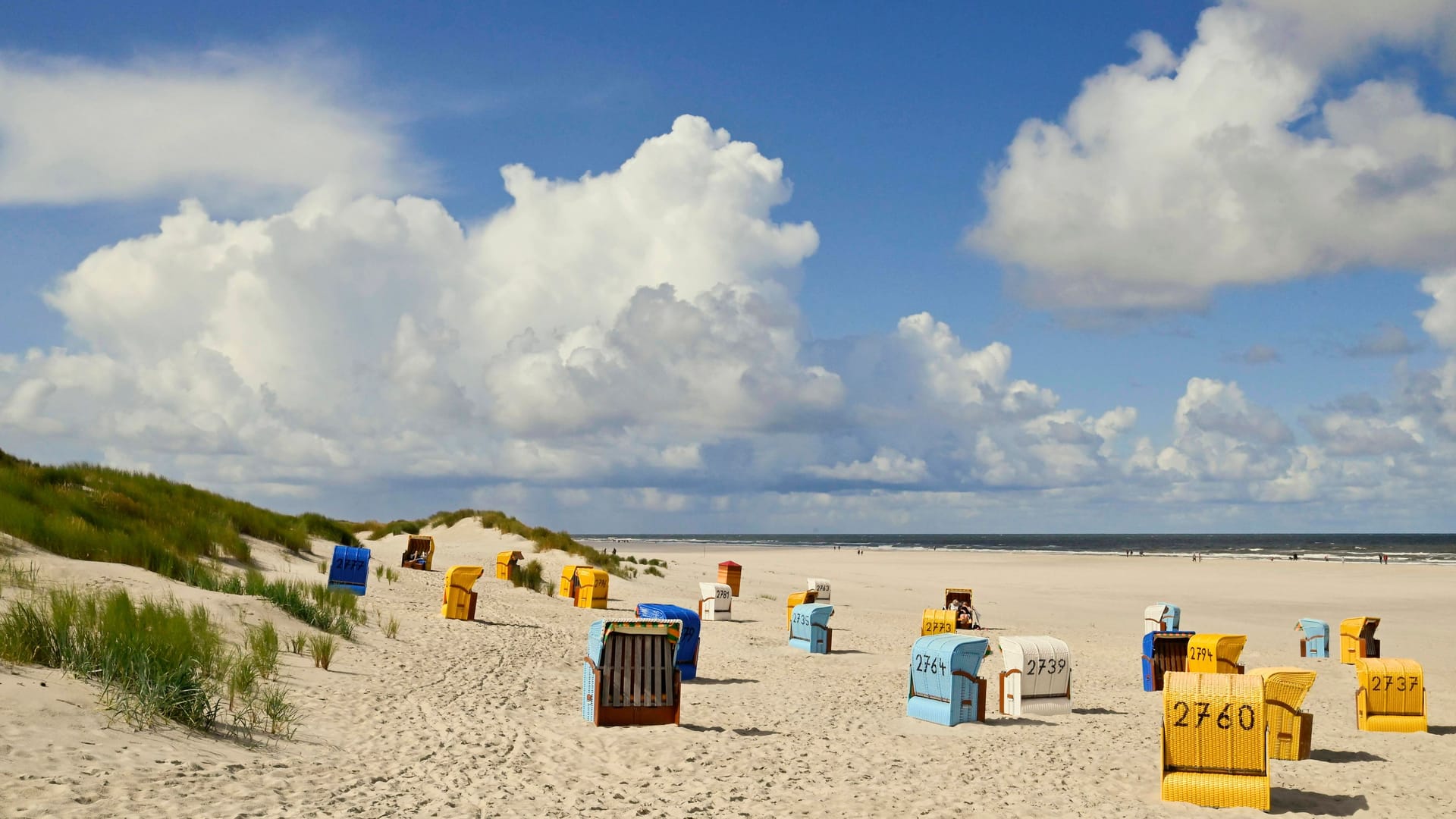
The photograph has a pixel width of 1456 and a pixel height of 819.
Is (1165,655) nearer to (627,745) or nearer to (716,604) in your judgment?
(627,745)

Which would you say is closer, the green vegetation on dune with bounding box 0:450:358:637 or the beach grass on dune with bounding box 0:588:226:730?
the beach grass on dune with bounding box 0:588:226:730

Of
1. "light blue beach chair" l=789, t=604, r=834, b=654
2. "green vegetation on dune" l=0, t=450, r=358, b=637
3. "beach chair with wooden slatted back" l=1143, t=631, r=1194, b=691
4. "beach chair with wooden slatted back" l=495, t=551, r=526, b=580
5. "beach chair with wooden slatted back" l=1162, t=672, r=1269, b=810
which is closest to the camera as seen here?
"beach chair with wooden slatted back" l=1162, t=672, r=1269, b=810

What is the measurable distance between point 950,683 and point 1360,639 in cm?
1138

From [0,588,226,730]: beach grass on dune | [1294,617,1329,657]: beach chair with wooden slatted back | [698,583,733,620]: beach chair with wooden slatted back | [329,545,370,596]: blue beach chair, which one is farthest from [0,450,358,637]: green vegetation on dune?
[1294,617,1329,657]: beach chair with wooden slatted back

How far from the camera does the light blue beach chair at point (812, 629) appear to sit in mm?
20250

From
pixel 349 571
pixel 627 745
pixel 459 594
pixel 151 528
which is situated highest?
pixel 151 528

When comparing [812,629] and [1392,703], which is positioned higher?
[1392,703]

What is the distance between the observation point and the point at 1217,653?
15.0m

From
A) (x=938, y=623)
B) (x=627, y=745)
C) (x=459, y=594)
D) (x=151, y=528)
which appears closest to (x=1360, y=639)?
(x=938, y=623)

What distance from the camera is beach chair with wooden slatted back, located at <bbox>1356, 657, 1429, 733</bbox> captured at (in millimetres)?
12883

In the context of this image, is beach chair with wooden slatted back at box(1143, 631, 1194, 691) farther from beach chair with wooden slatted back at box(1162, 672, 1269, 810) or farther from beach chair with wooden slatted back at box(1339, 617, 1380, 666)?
beach chair with wooden slatted back at box(1162, 672, 1269, 810)

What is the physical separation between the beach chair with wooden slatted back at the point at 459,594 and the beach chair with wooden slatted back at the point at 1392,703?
606 inches

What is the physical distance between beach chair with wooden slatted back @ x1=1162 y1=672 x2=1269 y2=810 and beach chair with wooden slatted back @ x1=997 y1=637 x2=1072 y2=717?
413 centimetres

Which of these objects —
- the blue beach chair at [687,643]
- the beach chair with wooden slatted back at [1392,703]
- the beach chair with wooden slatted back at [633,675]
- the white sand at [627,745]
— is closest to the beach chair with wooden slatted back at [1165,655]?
the white sand at [627,745]
